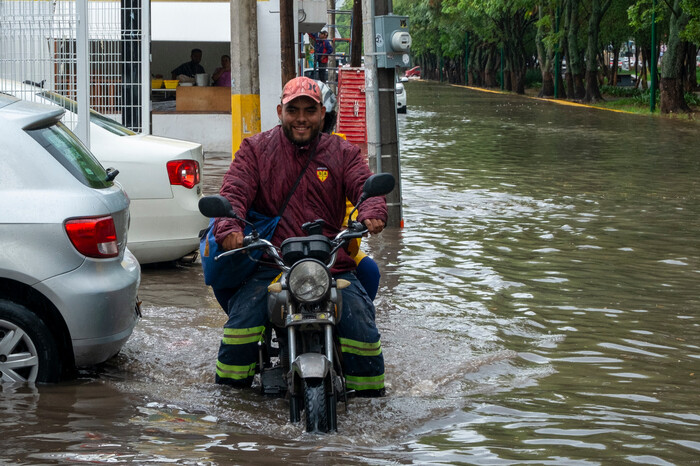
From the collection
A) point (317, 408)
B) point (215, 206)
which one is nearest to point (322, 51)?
point (215, 206)

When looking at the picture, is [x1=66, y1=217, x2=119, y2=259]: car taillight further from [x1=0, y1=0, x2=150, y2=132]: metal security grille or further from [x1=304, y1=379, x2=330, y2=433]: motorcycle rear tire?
[x1=0, y1=0, x2=150, y2=132]: metal security grille

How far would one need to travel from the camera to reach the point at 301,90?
5.54 metres

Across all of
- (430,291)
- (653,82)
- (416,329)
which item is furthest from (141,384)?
(653,82)

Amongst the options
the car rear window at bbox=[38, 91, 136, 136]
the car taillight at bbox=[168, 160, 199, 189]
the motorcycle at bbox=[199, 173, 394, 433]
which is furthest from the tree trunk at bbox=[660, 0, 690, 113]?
the motorcycle at bbox=[199, 173, 394, 433]

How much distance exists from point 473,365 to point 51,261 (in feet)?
8.72

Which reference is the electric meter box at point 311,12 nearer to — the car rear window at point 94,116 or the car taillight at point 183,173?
the car rear window at point 94,116

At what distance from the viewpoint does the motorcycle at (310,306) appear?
4.89 meters

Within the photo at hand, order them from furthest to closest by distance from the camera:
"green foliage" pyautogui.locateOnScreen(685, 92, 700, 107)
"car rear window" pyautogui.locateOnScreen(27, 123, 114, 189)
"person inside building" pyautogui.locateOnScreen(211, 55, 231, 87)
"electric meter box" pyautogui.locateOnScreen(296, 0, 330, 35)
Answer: "green foliage" pyautogui.locateOnScreen(685, 92, 700, 107), "electric meter box" pyautogui.locateOnScreen(296, 0, 330, 35), "person inside building" pyautogui.locateOnScreen(211, 55, 231, 87), "car rear window" pyautogui.locateOnScreen(27, 123, 114, 189)

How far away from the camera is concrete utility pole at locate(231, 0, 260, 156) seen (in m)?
15.7

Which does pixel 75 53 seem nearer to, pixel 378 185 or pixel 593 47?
pixel 378 185

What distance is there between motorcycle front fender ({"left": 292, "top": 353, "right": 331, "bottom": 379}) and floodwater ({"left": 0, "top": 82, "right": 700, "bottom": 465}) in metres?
0.36

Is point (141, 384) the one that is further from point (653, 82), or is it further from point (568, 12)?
point (568, 12)

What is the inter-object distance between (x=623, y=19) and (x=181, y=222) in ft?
141

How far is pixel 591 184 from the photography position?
16641mm
